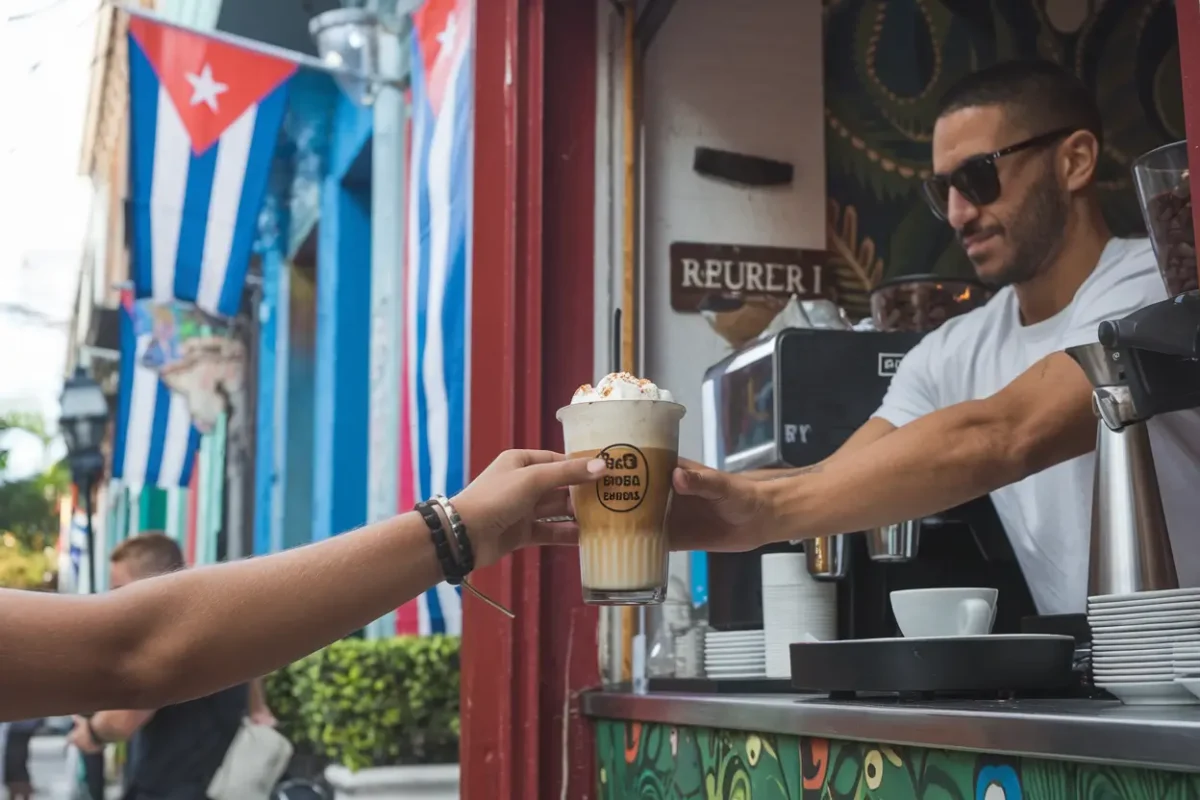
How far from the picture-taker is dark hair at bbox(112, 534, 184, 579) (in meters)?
4.58

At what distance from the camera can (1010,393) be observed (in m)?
2.03

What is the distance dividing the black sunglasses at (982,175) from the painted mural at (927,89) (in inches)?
28.9

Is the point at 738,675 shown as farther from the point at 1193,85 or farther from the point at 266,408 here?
the point at 266,408

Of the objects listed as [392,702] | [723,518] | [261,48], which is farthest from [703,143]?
[392,702]

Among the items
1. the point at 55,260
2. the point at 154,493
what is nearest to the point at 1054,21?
the point at 55,260

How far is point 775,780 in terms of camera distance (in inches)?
68.3

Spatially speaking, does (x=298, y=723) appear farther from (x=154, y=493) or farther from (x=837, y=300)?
(x=154, y=493)

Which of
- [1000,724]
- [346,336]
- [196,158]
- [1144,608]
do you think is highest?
[196,158]

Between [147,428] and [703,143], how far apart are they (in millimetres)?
3861

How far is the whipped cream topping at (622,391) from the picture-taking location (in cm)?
145

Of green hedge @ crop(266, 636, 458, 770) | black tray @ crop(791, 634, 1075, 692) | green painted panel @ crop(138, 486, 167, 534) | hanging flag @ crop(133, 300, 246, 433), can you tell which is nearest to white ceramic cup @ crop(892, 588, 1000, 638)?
black tray @ crop(791, 634, 1075, 692)

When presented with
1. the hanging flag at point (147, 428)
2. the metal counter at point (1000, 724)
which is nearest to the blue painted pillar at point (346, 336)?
the hanging flag at point (147, 428)

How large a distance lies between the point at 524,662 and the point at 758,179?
127 centimetres

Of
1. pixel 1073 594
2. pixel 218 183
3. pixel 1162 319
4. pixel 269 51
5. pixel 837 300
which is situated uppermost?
pixel 269 51
